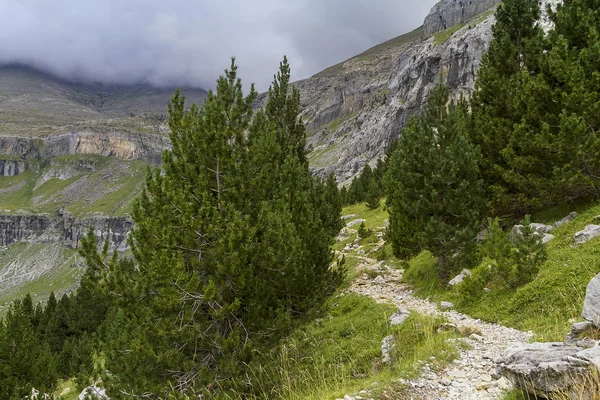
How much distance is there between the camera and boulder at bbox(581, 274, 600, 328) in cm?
584

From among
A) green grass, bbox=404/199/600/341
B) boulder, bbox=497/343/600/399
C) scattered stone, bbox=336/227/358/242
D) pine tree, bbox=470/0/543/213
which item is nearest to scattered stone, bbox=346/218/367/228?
scattered stone, bbox=336/227/358/242

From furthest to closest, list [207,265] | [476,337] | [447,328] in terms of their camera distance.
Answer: [447,328], [207,265], [476,337]

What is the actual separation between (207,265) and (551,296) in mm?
8324

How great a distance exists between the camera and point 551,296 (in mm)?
8859

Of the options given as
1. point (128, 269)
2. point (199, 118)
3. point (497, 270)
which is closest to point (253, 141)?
point (199, 118)

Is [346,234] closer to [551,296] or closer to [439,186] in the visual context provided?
[439,186]

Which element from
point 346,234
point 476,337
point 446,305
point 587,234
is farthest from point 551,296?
point 346,234

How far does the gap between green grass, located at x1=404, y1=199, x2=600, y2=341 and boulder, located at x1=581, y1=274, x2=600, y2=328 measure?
99 centimetres

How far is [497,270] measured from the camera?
10.9 meters

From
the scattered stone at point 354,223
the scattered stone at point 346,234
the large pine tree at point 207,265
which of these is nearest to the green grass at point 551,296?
the large pine tree at point 207,265

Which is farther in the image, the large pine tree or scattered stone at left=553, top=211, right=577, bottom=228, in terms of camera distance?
scattered stone at left=553, top=211, right=577, bottom=228

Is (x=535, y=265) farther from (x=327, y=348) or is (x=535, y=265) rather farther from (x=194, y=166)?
(x=194, y=166)

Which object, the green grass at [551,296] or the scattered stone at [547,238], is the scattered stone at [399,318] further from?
the scattered stone at [547,238]

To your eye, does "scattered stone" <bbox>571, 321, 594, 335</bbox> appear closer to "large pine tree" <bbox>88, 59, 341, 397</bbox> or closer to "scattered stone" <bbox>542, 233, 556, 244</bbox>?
"large pine tree" <bbox>88, 59, 341, 397</bbox>
